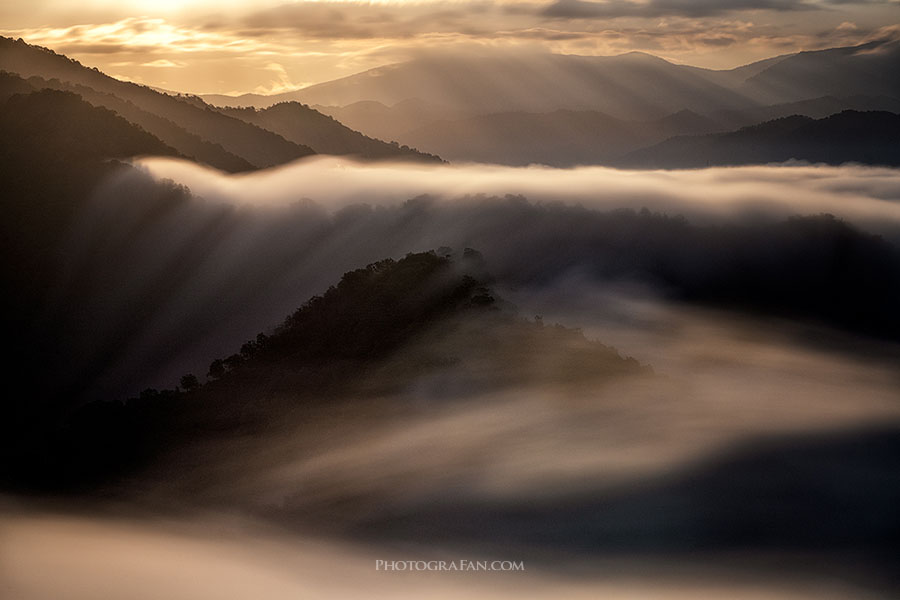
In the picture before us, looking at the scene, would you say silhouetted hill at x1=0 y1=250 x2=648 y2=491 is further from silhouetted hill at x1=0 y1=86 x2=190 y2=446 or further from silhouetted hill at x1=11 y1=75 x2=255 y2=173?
silhouetted hill at x1=11 y1=75 x2=255 y2=173

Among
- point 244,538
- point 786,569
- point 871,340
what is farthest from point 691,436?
point 871,340

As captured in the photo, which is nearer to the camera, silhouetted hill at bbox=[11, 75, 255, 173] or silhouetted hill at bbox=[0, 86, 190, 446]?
silhouetted hill at bbox=[0, 86, 190, 446]

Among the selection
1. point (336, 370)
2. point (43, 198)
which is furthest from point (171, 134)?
point (336, 370)

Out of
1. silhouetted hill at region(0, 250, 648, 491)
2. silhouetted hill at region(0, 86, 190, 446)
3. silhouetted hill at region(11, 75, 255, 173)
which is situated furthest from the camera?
silhouetted hill at region(11, 75, 255, 173)

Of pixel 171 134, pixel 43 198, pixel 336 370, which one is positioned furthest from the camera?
pixel 171 134

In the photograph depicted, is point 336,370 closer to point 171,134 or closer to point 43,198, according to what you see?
point 43,198

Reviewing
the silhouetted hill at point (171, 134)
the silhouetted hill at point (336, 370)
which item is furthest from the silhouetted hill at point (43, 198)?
the silhouetted hill at point (336, 370)

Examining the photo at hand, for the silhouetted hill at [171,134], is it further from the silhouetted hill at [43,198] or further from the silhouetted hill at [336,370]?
the silhouetted hill at [336,370]

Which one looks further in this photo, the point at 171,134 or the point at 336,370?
the point at 171,134

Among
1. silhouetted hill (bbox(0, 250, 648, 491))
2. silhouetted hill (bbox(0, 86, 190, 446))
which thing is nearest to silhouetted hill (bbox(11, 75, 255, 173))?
silhouetted hill (bbox(0, 86, 190, 446))

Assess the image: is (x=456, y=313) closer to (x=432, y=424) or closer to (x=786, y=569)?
(x=432, y=424)

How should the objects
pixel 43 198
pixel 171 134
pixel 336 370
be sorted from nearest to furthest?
pixel 336 370
pixel 43 198
pixel 171 134
